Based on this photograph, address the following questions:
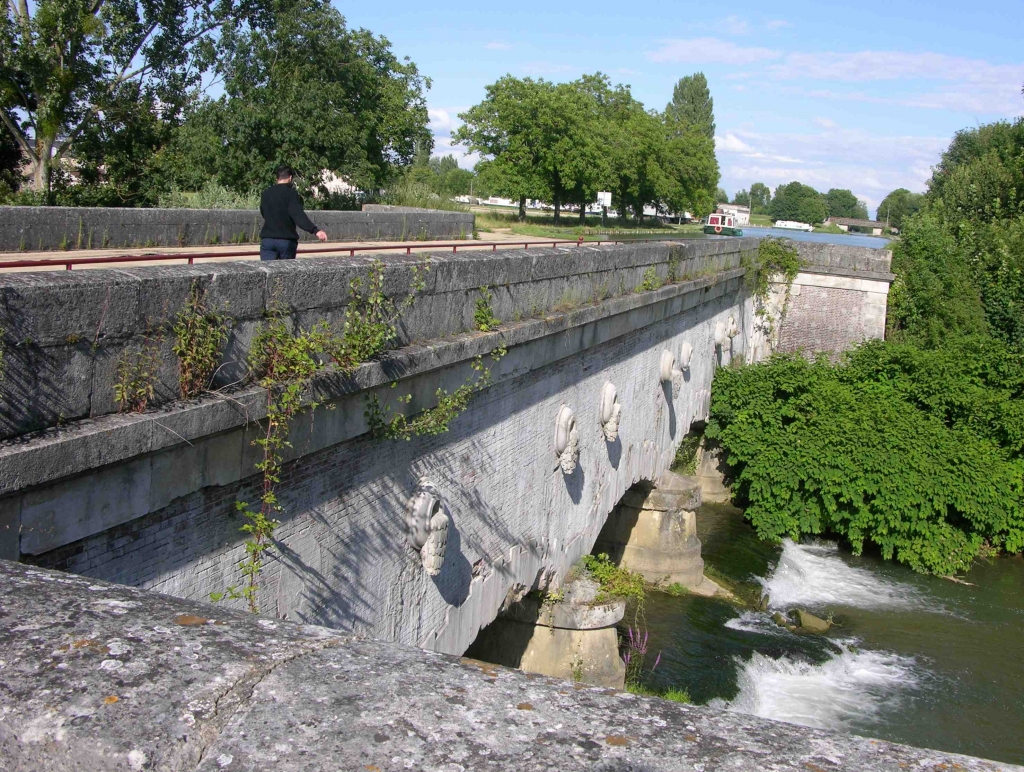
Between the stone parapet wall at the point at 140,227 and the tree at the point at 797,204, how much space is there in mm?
129382

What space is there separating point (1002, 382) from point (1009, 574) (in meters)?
3.62

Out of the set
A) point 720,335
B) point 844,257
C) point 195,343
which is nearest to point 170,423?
point 195,343

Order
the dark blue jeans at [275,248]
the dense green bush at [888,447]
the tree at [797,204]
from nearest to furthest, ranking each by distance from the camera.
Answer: the dark blue jeans at [275,248], the dense green bush at [888,447], the tree at [797,204]

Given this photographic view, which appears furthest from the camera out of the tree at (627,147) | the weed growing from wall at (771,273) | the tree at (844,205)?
the tree at (844,205)

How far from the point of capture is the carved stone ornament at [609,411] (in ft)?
34.3

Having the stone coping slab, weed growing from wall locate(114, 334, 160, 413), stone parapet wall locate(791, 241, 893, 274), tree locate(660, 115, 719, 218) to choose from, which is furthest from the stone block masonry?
tree locate(660, 115, 719, 218)

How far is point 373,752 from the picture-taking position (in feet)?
6.40

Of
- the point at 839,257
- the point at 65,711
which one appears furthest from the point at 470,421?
the point at 839,257

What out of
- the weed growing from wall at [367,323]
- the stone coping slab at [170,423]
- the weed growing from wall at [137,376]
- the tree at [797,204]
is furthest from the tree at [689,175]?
the tree at [797,204]

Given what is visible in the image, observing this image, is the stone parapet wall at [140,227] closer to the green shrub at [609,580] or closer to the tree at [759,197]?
the green shrub at [609,580]

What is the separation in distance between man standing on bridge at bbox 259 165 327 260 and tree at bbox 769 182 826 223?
135436mm

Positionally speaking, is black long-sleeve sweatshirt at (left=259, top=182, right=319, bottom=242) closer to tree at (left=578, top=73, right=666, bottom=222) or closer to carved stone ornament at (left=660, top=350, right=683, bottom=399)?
carved stone ornament at (left=660, top=350, right=683, bottom=399)

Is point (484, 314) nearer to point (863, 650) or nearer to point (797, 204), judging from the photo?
point (863, 650)

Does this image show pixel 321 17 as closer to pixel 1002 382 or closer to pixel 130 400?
pixel 1002 382
